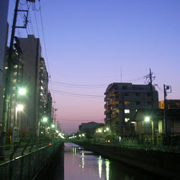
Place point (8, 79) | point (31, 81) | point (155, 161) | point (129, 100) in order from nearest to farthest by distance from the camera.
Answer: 1. point (155, 161)
2. point (8, 79)
3. point (31, 81)
4. point (129, 100)

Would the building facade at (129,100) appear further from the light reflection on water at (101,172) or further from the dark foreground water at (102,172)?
the dark foreground water at (102,172)

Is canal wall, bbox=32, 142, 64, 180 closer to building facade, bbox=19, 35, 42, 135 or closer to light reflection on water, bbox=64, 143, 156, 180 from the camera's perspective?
light reflection on water, bbox=64, 143, 156, 180

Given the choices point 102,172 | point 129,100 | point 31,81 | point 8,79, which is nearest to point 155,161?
point 102,172

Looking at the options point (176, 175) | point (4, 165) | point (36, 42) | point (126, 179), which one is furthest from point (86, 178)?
point (36, 42)

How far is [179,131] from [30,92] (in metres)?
73.4

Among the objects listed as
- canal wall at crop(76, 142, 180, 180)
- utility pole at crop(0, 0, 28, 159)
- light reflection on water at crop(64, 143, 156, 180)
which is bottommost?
light reflection on water at crop(64, 143, 156, 180)

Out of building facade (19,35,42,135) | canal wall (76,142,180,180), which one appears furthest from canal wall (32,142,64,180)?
building facade (19,35,42,135)

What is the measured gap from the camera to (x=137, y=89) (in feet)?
374

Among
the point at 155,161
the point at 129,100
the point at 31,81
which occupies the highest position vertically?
the point at 31,81

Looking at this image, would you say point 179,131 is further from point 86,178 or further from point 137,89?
point 137,89

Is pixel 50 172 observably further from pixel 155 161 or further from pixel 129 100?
pixel 129 100

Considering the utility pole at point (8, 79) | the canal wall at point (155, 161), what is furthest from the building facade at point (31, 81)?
the utility pole at point (8, 79)

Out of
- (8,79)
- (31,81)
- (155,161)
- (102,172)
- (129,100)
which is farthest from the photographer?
(129,100)

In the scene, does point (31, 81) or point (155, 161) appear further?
point (31, 81)
